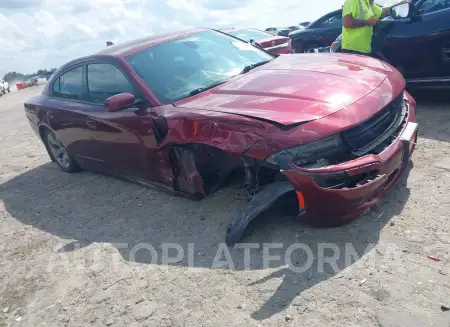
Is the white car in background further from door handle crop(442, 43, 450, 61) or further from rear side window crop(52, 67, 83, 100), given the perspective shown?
door handle crop(442, 43, 450, 61)

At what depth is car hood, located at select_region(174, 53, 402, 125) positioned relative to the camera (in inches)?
125

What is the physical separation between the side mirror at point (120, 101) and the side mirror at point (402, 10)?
11.8 feet

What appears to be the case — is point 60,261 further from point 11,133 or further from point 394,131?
point 11,133

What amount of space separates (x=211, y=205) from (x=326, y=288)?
1568 millimetres

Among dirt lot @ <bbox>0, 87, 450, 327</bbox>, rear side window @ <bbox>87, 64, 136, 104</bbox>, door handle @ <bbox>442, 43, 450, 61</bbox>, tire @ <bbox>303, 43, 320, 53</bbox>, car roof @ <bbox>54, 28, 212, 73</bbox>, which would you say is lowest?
dirt lot @ <bbox>0, 87, 450, 327</bbox>

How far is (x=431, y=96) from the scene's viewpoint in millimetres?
6125

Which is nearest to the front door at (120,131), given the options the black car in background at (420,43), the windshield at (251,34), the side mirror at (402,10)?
the black car in background at (420,43)

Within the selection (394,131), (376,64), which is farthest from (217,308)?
(376,64)

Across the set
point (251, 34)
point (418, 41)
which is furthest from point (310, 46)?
point (418, 41)

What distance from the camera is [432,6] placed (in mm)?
5602

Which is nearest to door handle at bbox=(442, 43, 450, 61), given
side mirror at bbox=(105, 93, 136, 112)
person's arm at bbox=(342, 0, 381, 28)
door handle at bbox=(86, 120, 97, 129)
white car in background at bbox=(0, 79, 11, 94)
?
person's arm at bbox=(342, 0, 381, 28)

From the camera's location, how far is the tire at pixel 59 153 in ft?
19.2

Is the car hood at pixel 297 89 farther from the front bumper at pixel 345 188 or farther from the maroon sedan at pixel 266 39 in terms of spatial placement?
the maroon sedan at pixel 266 39

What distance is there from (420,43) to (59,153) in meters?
4.79
